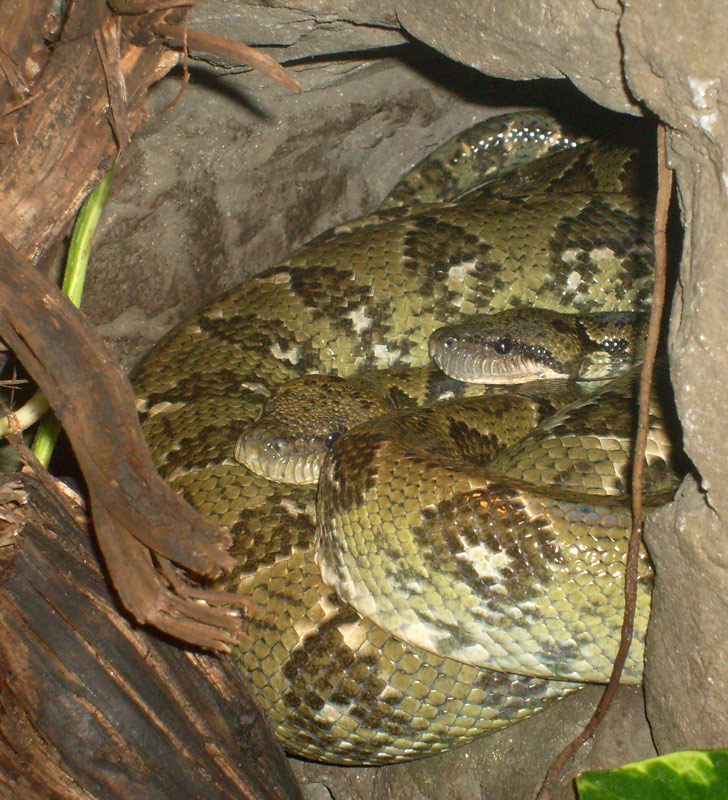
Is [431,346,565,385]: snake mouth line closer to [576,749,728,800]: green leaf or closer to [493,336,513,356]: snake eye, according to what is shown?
[493,336,513,356]: snake eye

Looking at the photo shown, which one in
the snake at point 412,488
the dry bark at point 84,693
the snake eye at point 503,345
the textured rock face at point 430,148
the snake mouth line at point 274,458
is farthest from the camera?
the snake eye at point 503,345

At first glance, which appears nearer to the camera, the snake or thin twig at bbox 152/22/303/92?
thin twig at bbox 152/22/303/92

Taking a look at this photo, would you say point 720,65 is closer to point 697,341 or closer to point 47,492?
point 697,341

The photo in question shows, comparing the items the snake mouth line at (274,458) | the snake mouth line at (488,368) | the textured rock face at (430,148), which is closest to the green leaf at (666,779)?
the textured rock face at (430,148)

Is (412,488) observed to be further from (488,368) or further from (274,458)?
(488,368)

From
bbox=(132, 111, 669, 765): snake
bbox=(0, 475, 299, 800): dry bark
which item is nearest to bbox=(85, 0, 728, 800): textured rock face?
bbox=(132, 111, 669, 765): snake

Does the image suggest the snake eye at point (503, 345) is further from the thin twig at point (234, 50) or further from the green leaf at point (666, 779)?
the green leaf at point (666, 779)
